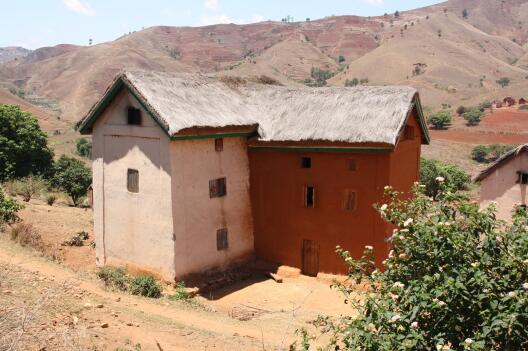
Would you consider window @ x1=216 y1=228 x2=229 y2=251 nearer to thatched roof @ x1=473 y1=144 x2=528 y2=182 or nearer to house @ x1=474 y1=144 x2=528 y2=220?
house @ x1=474 y1=144 x2=528 y2=220

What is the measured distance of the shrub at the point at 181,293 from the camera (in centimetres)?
1488

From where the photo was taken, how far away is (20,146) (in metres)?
32.3

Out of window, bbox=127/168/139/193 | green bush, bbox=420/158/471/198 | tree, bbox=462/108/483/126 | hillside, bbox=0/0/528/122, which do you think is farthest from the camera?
hillside, bbox=0/0/528/122

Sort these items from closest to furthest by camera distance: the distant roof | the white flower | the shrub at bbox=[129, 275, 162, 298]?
the white flower < the shrub at bbox=[129, 275, 162, 298] < the distant roof

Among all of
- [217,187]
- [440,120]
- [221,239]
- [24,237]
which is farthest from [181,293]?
[440,120]

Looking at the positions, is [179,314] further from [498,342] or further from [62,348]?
[498,342]

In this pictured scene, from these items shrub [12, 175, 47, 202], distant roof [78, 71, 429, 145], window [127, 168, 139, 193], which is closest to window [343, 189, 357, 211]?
distant roof [78, 71, 429, 145]

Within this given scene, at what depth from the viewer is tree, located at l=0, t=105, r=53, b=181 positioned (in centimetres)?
3170

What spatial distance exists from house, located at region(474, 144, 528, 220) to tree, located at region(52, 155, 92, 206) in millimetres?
24304

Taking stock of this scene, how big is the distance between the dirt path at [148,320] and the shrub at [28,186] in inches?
645

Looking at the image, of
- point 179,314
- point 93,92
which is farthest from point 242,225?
point 93,92

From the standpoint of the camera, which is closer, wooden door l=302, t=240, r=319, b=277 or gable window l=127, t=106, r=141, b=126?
gable window l=127, t=106, r=141, b=126

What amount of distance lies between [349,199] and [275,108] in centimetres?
463

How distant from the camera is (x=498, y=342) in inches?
228
